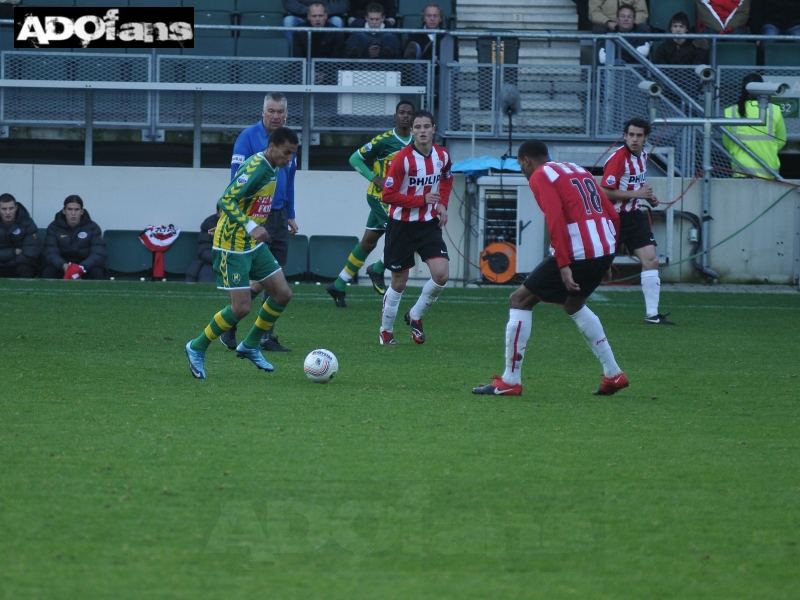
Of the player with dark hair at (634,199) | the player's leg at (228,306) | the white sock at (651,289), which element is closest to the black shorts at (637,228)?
the player with dark hair at (634,199)

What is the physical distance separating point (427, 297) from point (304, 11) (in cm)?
936

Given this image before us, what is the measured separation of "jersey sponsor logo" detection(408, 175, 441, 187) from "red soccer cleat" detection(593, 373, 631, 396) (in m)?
3.03

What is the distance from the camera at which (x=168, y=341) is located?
949cm

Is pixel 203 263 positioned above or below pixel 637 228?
below

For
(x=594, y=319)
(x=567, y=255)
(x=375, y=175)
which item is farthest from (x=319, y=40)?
(x=567, y=255)

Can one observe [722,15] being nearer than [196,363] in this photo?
No

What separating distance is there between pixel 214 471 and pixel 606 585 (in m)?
1.92

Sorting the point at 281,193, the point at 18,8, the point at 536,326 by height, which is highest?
the point at 18,8

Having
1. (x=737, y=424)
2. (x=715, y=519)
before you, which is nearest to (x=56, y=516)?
(x=715, y=519)

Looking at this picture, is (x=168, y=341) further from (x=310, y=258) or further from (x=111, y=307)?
(x=310, y=258)

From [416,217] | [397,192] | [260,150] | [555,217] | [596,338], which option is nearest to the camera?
[555,217]

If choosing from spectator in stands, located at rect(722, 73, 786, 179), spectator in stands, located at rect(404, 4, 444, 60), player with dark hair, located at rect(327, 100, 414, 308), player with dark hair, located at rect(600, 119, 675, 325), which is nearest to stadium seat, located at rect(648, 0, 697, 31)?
spectator in stands, located at rect(722, 73, 786, 179)

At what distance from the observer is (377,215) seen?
12.2 metres

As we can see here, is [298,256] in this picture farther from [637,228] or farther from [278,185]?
[278,185]
